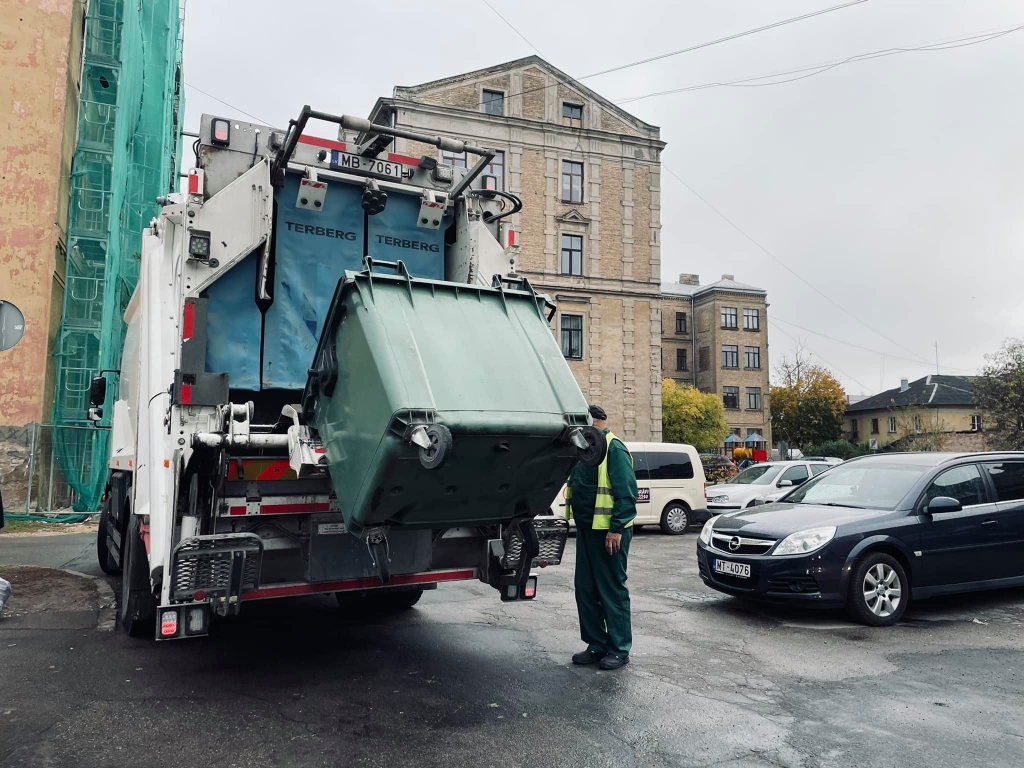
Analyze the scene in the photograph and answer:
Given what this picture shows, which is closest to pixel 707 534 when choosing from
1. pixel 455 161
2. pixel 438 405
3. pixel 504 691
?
pixel 504 691

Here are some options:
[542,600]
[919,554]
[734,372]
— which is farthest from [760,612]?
[734,372]

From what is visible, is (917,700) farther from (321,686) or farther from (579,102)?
(579,102)

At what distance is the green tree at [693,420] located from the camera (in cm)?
4481

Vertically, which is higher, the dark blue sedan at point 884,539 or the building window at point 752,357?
the building window at point 752,357

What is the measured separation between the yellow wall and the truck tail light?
13.8m

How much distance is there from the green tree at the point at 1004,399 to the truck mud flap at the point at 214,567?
30553mm

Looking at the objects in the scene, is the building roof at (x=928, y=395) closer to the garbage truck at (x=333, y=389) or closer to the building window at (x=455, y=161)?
the building window at (x=455, y=161)

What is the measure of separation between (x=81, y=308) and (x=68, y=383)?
6.03 ft

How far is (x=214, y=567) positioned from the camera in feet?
13.6

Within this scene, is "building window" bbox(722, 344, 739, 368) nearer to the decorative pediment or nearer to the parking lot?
the decorative pediment

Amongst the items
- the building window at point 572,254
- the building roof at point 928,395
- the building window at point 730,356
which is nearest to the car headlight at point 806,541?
the building window at point 572,254

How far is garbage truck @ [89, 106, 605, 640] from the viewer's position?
3877 millimetres

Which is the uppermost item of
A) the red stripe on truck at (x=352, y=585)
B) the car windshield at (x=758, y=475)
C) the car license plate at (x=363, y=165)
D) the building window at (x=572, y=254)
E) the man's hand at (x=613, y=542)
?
the building window at (x=572, y=254)

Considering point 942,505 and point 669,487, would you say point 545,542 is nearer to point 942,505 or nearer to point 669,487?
point 942,505
